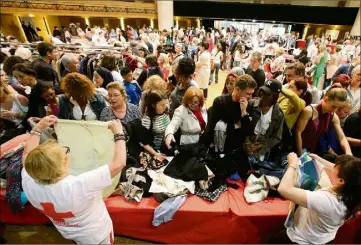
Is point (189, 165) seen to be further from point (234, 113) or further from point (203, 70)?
point (203, 70)

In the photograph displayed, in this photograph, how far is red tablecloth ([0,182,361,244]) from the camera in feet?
6.49

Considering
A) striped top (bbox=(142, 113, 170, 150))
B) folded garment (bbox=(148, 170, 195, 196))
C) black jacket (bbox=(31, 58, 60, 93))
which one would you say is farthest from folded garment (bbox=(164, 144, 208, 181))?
black jacket (bbox=(31, 58, 60, 93))

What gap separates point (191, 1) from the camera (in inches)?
676

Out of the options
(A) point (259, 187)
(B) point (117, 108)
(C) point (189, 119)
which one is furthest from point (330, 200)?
(B) point (117, 108)

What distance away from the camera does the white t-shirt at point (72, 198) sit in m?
1.30

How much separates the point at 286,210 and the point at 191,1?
18241 mm

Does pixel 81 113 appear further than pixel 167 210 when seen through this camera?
Yes

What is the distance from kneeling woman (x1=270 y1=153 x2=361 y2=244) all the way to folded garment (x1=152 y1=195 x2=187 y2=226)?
0.90 metres

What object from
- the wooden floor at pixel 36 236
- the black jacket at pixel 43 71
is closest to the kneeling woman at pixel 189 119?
the wooden floor at pixel 36 236

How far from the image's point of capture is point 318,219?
150cm

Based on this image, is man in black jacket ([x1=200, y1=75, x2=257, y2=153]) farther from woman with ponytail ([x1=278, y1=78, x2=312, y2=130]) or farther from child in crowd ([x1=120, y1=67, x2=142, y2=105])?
child in crowd ([x1=120, y1=67, x2=142, y2=105])

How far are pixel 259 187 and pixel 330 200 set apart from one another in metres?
0.80

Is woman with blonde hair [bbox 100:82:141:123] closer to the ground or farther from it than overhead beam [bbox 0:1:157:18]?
closer to the ground

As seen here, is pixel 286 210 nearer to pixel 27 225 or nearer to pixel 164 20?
pixel 27 225
